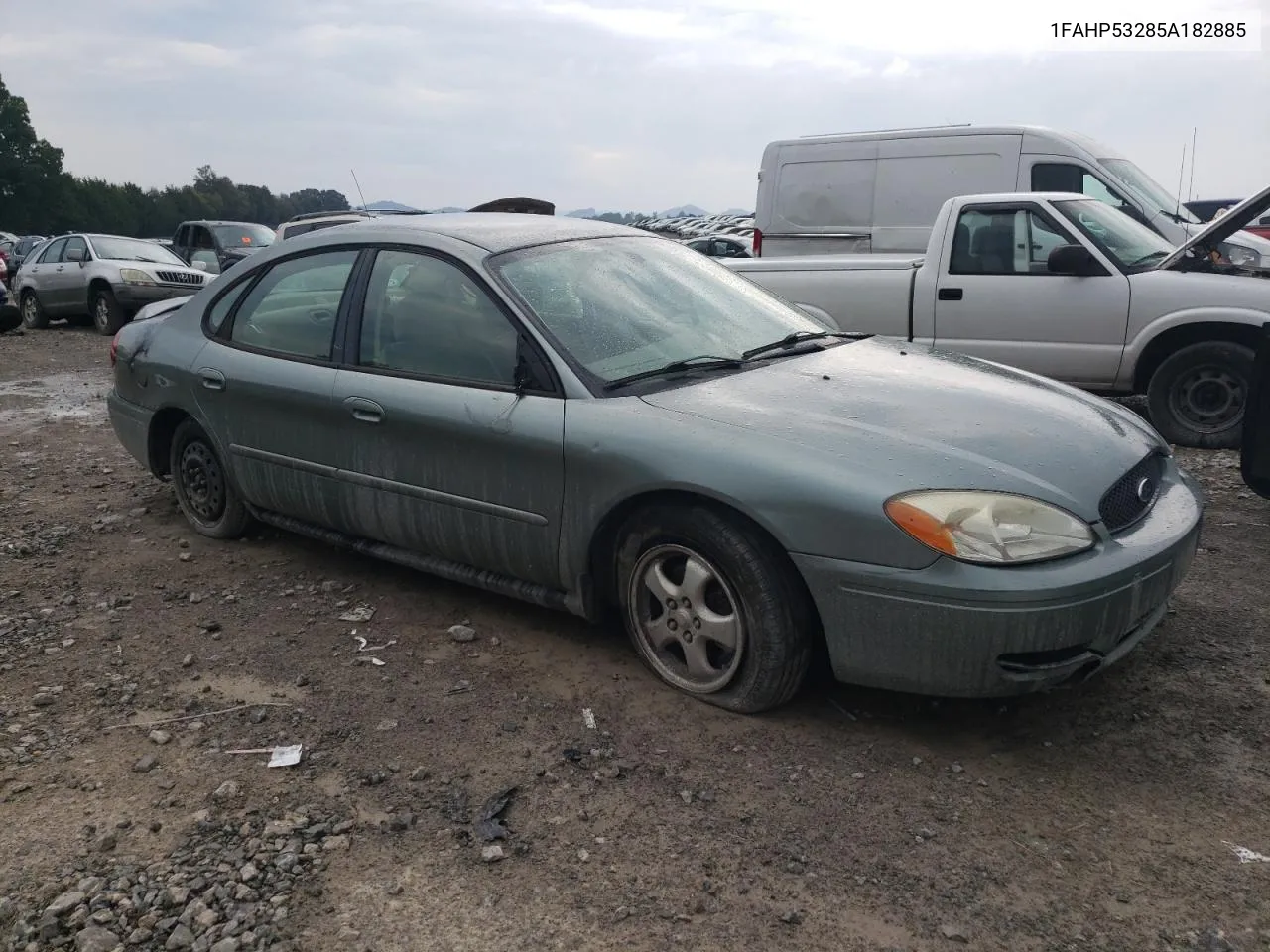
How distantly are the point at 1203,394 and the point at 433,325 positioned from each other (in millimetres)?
5219

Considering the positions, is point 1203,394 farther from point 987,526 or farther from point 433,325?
point 433,325

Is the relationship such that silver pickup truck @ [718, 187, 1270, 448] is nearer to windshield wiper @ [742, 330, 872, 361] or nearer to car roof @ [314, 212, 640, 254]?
windshield wiper @ [742, 330, 872, 361]

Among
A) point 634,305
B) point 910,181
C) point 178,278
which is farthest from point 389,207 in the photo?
point 634,305

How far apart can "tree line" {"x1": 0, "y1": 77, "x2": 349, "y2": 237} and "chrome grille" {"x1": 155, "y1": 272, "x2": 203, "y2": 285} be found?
1750 inches

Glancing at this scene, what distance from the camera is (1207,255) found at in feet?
22.8

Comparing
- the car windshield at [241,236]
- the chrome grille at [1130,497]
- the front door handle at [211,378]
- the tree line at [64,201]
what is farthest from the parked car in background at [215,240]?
the tree line at [64,201]

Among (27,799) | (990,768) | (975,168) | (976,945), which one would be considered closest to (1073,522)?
(990,768)

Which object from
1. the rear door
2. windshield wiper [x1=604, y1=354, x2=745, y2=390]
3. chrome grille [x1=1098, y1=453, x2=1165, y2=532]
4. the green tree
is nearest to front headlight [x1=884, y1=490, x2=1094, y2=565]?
chrome grille [x1=1098, y1=453, x2=1165, y2=532]

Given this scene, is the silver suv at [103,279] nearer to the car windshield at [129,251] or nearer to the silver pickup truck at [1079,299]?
the car windshield at [129,251]

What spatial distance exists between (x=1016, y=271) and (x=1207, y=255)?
3.78ft

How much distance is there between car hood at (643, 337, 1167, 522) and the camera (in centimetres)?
305

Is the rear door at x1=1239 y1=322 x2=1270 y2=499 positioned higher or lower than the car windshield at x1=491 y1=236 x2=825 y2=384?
lower

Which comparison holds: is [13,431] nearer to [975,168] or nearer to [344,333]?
[344,333]

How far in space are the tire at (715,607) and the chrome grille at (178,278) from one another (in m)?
13.8
